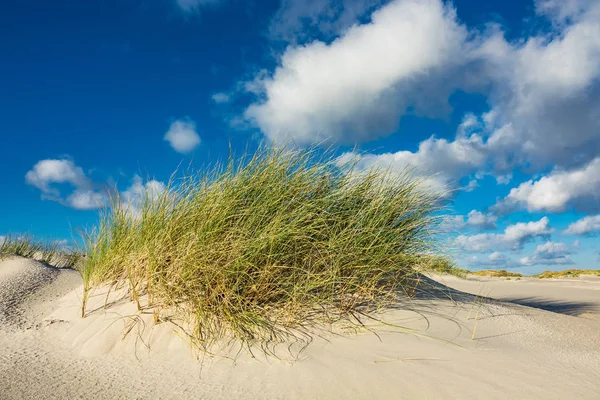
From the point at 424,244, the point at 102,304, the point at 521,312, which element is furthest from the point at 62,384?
the point at 521,312

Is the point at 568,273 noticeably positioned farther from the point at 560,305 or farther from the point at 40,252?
the point at 40,252

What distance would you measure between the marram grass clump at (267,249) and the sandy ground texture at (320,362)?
22 centimetres

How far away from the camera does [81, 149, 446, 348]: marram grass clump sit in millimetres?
2902

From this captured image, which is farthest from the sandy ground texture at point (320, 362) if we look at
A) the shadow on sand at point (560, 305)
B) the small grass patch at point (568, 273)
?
the small grass patch at point (568, 273)

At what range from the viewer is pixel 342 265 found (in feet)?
10.7

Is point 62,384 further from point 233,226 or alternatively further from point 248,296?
point 233,226

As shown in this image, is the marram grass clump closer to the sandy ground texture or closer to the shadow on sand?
the sandy ground texture

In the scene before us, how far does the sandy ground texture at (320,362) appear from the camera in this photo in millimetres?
2307

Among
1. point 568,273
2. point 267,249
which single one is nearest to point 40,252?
point 267,249

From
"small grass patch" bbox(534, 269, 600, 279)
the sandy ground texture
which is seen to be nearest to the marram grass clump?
the sandy ground texture

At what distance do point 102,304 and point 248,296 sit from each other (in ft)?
4.29

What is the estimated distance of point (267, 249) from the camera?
3.08 metres

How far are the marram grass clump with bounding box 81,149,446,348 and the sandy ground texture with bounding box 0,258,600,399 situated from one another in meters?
0.22

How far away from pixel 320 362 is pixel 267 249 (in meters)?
0.92
